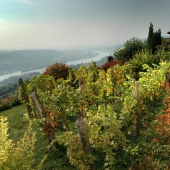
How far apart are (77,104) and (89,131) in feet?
5.89

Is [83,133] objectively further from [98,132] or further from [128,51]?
[128,51]

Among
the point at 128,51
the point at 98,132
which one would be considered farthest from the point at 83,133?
the point at 128,51

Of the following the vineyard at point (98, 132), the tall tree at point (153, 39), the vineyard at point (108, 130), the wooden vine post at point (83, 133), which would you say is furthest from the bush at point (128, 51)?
the wooden vine post at point (83, 133)

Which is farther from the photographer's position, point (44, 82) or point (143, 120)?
point (44, 82)

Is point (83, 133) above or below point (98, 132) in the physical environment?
above

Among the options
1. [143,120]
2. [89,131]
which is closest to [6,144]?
[89,131]

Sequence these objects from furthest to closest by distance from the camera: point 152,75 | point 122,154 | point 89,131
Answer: point 152,75, point 122,154, point 89,131

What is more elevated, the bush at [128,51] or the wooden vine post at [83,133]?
the bush at [128,51]

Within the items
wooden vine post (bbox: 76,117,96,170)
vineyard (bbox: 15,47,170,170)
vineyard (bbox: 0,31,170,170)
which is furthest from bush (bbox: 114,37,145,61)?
wooden vine post (bbox: 76,117,96,170)

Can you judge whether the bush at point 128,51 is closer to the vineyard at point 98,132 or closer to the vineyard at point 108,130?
the vineyard at point 98,132

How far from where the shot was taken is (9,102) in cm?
1695

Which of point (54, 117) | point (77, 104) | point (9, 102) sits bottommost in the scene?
point (9, 102)

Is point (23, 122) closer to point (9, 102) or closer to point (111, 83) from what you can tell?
point (111, 83)

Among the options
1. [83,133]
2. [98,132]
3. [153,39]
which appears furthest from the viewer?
[153,39]
